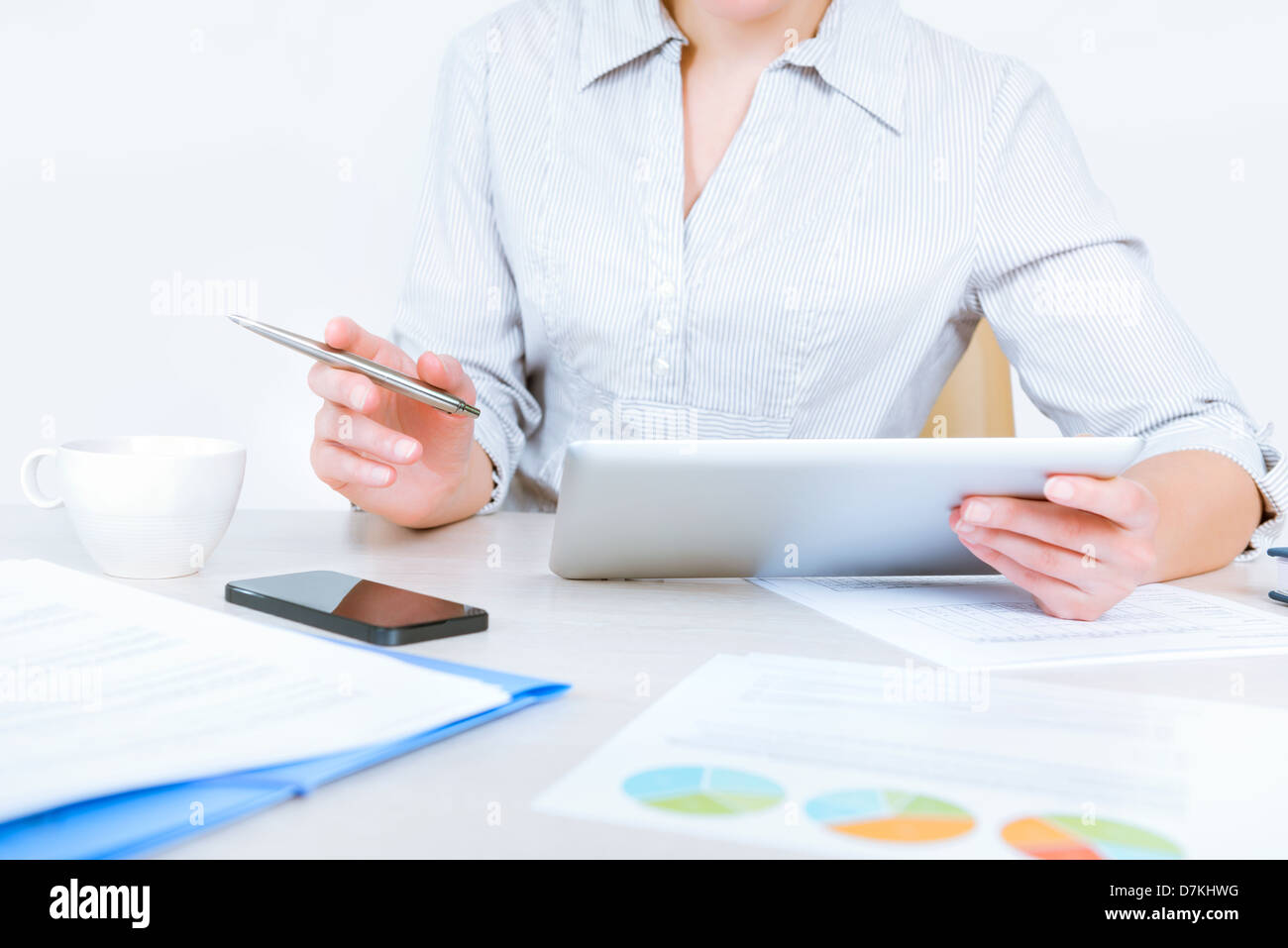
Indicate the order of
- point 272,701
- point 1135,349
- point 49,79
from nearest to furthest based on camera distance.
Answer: point 272,701
point 1135,349
point 49,79

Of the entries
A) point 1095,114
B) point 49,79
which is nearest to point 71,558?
point 49,79

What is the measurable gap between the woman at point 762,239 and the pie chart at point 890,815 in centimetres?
69

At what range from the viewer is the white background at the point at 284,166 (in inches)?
77.1

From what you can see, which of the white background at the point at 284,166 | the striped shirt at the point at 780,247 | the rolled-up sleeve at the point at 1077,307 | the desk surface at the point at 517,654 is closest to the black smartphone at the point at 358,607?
the desk surface at the point at 517,654

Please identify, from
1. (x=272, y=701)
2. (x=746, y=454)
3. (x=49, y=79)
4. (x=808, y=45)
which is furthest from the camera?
(x=49, y=79)

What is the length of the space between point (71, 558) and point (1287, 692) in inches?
30.1

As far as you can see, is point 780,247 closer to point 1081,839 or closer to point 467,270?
point 467,270

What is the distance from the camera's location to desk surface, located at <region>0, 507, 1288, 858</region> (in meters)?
0.32

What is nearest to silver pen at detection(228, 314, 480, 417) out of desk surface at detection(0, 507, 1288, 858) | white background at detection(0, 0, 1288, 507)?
desk surface at detection(0, 507, 1288, 858)

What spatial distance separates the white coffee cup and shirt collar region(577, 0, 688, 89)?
2.42ft

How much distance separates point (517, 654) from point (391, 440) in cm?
28

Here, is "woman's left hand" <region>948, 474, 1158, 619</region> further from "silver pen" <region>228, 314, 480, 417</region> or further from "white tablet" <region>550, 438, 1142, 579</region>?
"silver pen" <region>228, 314, 480, 417</region>

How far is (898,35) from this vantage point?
1229mm
